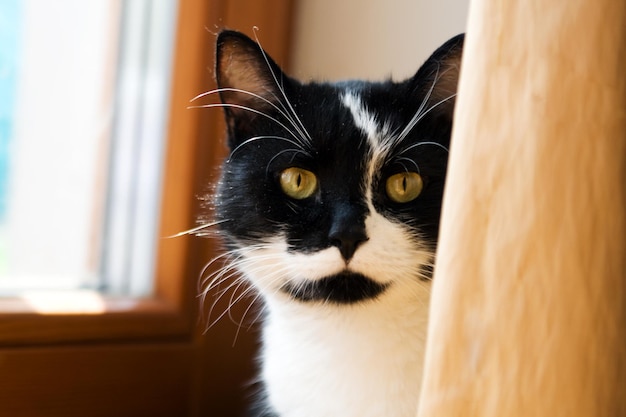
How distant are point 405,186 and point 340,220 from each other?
0.11 metres

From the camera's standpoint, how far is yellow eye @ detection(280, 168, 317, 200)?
0.74m

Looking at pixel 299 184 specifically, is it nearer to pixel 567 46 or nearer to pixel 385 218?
pixel 385 218

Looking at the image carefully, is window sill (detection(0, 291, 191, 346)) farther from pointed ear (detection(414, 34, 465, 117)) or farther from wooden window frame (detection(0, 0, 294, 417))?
pointed ear (detection(414, 34, 465, 117))

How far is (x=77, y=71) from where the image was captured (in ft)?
3.57

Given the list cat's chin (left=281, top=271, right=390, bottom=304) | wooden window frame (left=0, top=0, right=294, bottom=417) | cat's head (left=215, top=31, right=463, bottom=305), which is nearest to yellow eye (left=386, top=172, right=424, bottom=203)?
cat's head (left=215, top=31, right=463, bottom=305)

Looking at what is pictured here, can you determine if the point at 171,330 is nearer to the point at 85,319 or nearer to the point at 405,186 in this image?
the point at 85,319

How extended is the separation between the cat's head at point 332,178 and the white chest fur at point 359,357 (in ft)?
0.09

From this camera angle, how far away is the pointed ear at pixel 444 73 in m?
0.72

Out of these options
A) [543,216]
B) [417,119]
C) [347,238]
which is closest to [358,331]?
[347,238]

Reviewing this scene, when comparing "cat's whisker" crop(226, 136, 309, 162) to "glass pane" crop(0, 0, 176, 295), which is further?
"glass pane" crop(0, 0, 176, 295)

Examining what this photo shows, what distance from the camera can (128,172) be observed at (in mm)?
1116

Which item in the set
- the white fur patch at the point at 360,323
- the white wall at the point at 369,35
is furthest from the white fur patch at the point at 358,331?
the white wall at the point at 369,35

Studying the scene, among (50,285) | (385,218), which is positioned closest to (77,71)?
(50,285)

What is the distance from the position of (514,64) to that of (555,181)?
8 centimetres
